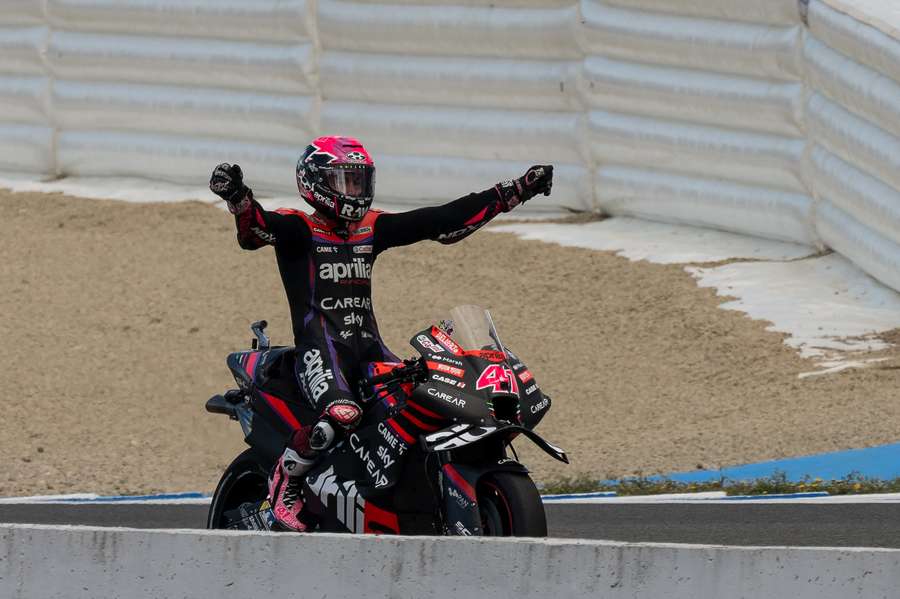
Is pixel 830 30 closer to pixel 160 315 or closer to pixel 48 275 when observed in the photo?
pixel 160 315

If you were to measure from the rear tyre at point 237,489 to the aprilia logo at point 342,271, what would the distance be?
0.90 meters

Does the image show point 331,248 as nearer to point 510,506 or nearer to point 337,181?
point 337,181

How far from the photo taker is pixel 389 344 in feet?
45.2

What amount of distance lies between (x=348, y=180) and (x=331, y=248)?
0.30 metres

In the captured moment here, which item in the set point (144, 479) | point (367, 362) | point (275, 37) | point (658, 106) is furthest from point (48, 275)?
point (367, 362)

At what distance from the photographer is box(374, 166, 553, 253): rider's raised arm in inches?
272

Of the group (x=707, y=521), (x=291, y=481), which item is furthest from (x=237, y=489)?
(x=707, y=521)

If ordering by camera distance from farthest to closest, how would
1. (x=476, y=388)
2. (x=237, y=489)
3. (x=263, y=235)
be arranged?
(x=237, y=489), (x=263, y=235), (x=476, y=388)

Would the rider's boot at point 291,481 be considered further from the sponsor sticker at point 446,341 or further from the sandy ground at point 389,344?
the sandy ground at point 389,344

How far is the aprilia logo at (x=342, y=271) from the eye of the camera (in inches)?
264

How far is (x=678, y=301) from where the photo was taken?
14156 millimetres

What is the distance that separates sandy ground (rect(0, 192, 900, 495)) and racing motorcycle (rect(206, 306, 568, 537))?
4.38m

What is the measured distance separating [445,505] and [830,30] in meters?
9.20

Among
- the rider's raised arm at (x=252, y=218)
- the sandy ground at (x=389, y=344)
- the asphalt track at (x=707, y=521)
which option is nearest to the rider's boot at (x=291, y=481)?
the rider's raised arm at (x=252, y=218)
